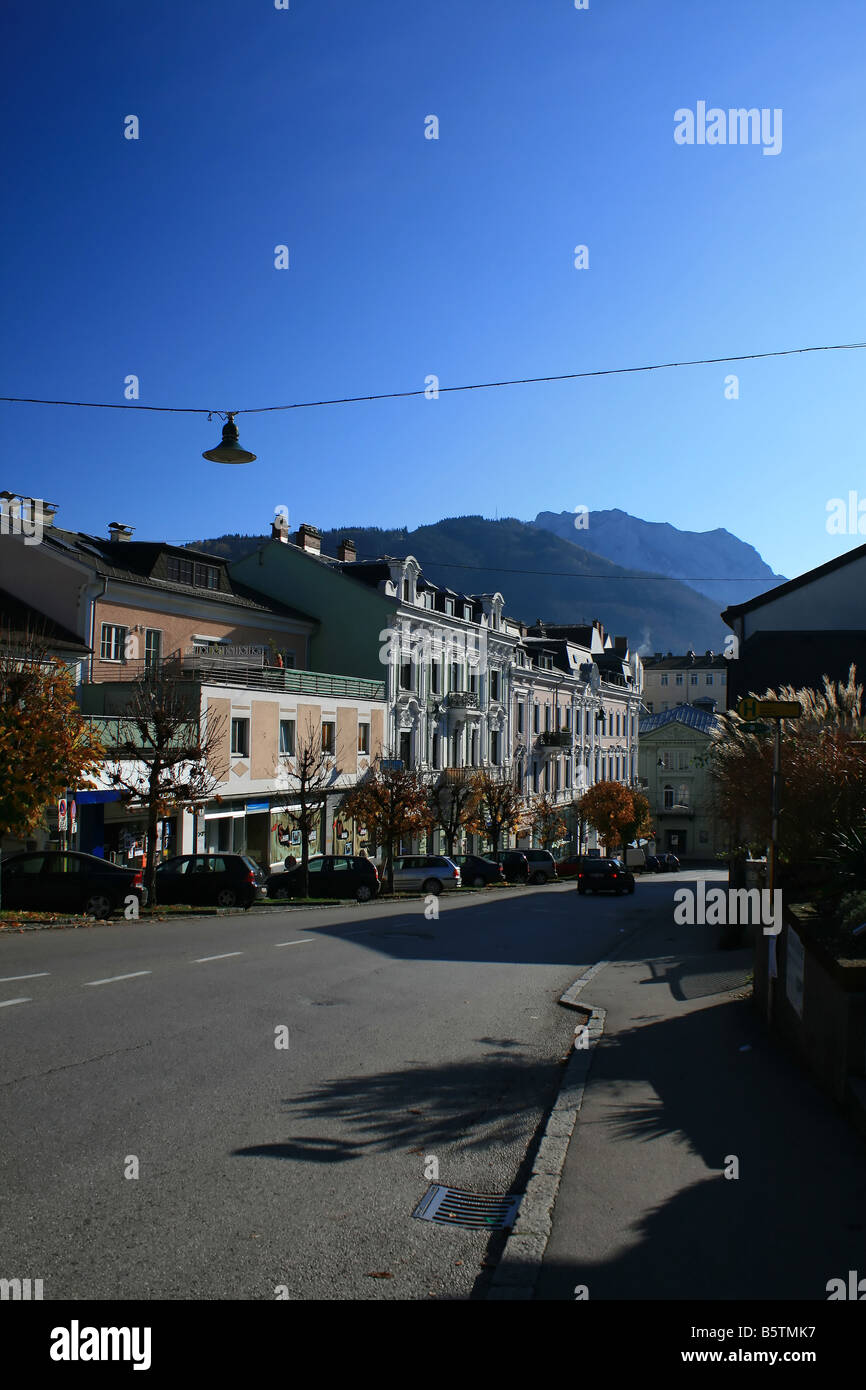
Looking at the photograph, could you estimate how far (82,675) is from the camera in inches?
1214

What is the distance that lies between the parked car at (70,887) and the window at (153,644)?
35.5 ft

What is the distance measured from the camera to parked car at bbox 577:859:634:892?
38.2m

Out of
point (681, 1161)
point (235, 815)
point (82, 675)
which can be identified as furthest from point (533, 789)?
point (681, 1161)

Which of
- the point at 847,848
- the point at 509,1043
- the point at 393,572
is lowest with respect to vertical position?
the point at 509,1043

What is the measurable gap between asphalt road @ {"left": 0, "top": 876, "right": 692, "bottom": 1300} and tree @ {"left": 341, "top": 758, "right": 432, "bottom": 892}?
2002 centimetres

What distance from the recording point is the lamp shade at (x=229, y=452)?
14.2 metres

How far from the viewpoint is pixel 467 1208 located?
20.1 ft

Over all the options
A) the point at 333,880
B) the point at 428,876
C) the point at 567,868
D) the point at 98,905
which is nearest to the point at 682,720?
the point at 567,868

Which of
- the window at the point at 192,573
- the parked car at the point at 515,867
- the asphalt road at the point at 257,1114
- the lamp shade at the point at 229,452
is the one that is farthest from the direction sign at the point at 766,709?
the parked car at the point at 515,867

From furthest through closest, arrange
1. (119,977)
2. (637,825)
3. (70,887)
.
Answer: (637,825) < (70,887) < (119,977)

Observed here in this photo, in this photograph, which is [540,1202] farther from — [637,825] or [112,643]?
[637,825]

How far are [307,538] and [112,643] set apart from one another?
18.3 metres

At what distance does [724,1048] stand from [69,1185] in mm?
6300
